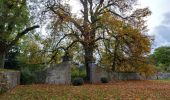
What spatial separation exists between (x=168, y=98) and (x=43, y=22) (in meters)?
18.5

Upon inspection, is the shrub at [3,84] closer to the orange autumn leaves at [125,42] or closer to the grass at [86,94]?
the grass at [86,94]

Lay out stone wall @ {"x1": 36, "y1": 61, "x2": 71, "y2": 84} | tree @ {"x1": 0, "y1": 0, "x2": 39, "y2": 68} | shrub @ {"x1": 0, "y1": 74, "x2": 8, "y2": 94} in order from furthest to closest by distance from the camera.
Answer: stone wall @ {"x1": 36, "y1": 61, "x2": 71, "y2": 84}
tree @ {"x1": 0, "y1": 0, "x2": 39, "y2": 68}
shrub @ {"x1": 0, "y1": 74, "x2": 8, "y2": 94}

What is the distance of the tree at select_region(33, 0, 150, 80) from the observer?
111 ft

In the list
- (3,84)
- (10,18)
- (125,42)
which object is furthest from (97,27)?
(3,84)

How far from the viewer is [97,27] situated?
34906mm

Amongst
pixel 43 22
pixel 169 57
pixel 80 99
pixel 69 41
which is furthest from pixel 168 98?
pixel 169 57

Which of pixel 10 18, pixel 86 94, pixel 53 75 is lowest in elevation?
pixel 86 94

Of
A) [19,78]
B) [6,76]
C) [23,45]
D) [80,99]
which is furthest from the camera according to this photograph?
[23,45]

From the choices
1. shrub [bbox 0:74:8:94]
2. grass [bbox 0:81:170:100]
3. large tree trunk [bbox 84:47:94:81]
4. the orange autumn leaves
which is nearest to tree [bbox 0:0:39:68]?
grass [bbox 0:81:170:100]

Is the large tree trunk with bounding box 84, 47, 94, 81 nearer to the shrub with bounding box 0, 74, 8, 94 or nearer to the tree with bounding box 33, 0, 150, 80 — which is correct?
the tree with bounding box 33, 0, 150, 80

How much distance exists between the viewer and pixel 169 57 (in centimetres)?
8581

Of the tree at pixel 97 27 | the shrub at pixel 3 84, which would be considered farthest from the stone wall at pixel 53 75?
the shrub at pixel 3 84

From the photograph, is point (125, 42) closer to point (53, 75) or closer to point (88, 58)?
point (88, 58)

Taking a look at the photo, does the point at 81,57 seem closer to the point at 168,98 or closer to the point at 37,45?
the point at 37,45
